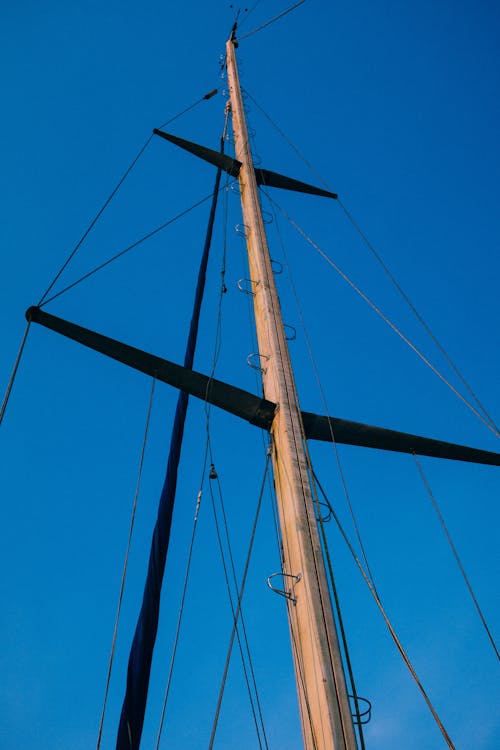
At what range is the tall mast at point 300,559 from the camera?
10.8 feet

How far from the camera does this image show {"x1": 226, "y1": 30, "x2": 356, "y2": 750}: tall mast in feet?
10.8

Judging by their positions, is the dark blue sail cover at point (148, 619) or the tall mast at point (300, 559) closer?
the dark blue sail cover at point (148, 619)

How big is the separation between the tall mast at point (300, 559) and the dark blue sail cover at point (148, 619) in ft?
3.10

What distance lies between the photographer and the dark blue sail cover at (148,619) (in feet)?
9.16

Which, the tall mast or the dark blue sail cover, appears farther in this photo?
the tall mast

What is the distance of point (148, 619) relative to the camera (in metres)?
3.21

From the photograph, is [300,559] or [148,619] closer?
[148,619]

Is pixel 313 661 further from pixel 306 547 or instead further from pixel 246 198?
pixel 246 198

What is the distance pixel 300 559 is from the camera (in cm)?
392

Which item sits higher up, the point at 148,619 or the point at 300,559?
the point at 300,559

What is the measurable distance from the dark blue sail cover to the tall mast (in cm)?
95

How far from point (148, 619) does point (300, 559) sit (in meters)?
1.21

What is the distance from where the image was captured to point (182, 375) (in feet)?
16.9

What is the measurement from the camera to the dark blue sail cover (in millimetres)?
2793
